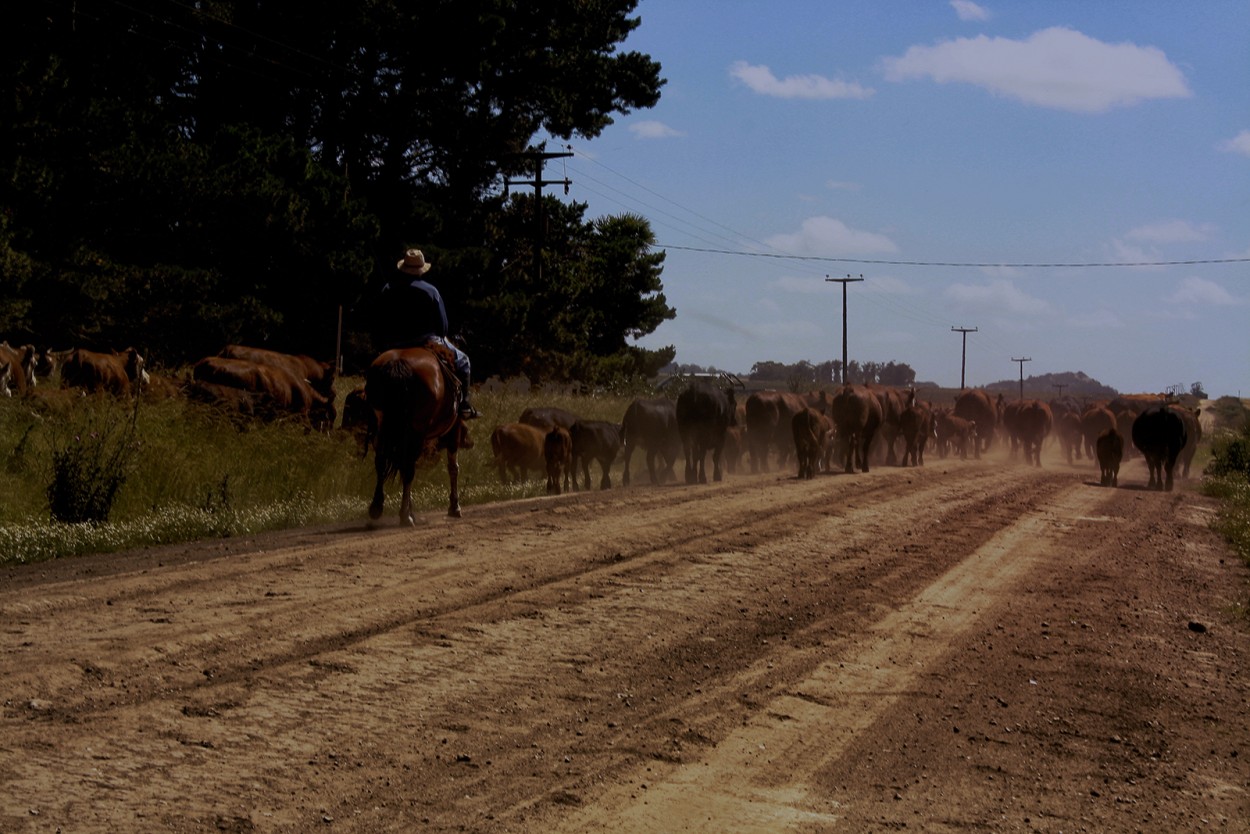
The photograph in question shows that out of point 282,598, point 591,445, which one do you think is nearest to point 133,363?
point 591,445

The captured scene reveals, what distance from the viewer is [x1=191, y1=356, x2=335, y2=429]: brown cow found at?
63.3 feet

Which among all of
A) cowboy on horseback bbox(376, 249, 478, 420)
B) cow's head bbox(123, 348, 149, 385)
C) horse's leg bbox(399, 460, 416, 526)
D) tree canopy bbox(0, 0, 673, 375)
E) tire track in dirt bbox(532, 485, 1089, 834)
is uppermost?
tree canopy bbox(0, 0, 673, 375)

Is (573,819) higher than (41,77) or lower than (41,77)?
lower

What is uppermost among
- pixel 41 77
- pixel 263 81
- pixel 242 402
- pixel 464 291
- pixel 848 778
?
pixel 263 81

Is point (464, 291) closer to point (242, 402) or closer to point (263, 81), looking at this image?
point (263, 81)

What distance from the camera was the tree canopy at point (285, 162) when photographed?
87.8 ft

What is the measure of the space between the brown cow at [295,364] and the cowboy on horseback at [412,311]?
21.2 ft

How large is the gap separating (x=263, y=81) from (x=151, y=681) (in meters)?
32.5

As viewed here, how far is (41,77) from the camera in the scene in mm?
25766

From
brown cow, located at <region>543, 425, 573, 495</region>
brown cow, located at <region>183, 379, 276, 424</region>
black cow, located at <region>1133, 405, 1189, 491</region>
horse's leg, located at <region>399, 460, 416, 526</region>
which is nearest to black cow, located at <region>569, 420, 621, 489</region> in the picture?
brown cow, located at <region>543, 425, 573, 495</region>

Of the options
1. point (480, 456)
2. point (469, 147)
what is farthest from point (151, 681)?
point (469, 147)

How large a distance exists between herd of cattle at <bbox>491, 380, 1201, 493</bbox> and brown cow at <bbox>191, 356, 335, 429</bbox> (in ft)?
10.2

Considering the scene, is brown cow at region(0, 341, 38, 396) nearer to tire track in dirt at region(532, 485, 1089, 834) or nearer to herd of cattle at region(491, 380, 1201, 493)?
herd of cattle at region(491, 380, 1201, 493)

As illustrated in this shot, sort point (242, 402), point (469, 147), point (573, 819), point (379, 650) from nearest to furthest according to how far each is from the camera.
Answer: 1. point (573, 819)
2. point (379, 650)
3. point (242, 402)
4. point (469, 147)
